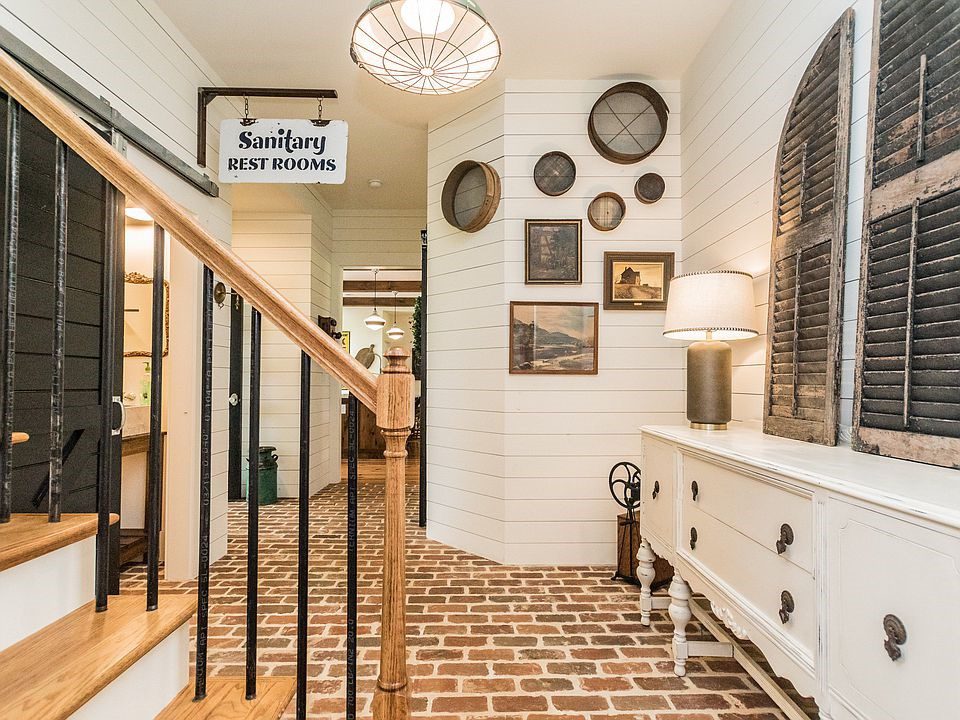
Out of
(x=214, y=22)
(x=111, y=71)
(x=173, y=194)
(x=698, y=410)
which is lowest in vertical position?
(x=698, y=410)

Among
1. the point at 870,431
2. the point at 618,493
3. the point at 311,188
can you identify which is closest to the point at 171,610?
the point at 870,431

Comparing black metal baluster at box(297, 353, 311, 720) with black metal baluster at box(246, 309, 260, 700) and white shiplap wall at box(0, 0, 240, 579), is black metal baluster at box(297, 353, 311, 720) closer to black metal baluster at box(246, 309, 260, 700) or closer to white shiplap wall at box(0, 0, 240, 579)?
black metal baluster at box(246, 309, 260, 700)

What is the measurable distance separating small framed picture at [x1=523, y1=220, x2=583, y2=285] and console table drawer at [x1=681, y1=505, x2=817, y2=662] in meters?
1.75

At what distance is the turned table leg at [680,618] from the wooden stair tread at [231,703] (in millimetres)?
1479

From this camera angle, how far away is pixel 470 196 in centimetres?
363

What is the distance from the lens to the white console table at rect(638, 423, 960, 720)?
3.05ft

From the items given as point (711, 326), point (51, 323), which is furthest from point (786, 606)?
point (51, 323)

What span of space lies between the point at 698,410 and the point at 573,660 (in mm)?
1154

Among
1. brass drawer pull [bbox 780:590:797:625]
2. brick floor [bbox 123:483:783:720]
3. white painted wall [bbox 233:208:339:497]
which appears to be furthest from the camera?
white painted wall [bbox 233:208:339:497]

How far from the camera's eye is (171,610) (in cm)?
131

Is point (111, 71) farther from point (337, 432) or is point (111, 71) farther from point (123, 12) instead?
point (337, 432)

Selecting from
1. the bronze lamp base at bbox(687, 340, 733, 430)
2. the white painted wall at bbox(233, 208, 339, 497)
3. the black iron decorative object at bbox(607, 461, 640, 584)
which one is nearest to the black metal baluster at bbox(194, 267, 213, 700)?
the bronze lamp base at bbox(687, 340, 733, 430)

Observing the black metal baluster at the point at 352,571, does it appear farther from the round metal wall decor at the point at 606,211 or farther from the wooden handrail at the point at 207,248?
the round metal wall decor at the point at 606,211

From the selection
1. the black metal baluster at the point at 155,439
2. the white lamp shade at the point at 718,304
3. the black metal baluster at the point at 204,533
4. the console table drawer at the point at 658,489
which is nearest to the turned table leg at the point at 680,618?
the console table drawer at the point at 658,489
